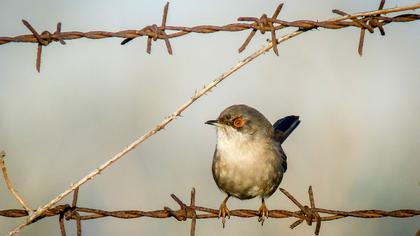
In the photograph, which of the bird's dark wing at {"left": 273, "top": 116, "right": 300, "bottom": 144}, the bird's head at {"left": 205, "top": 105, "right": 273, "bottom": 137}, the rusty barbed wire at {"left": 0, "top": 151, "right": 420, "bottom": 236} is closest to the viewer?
the rusty barbed wire at {"left": 0, "top": 151, "right": 420, "bottom": 236}

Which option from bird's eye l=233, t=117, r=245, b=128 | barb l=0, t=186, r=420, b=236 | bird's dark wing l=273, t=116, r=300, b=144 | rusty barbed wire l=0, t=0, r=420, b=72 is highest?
rusty barbed wire l=0, t=0, r=420, b=72

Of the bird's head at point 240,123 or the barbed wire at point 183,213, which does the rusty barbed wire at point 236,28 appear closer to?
the barbed wire at point 183,213

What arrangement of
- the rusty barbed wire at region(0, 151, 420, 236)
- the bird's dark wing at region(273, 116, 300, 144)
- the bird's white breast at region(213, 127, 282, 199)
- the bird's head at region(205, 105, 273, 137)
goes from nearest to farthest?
1. the rusty barbed wire at region(0, 151, 420, 236)
2. the bird's white breast at region(213, 127, 282, 199)
3. the bird's head at region(205, 105, 273, 137)
4. the bird's dark wing at region(273, 116, 300, 144)

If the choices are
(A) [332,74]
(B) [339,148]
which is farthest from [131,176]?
(A) [332,74]

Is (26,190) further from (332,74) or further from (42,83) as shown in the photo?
(332,74)

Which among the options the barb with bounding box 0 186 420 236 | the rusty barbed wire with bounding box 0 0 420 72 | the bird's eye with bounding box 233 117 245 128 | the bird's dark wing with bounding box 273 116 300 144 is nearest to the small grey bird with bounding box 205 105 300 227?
the bird's eye with bounding box 233 117 245 128

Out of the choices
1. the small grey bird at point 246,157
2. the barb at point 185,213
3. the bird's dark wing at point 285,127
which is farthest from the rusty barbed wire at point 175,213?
the bird's dark wing at point 285,127

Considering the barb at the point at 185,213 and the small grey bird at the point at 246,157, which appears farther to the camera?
the small grey bird at the point at 246,157

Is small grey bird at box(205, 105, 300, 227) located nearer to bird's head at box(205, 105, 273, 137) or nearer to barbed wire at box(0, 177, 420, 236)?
bird's head at box(205, 105, 273, 137)

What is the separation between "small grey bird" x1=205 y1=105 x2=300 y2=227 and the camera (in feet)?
23.4

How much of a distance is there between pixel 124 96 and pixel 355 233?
6.10m

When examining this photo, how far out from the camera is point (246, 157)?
7.18 meters

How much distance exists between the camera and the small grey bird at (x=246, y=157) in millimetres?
7133

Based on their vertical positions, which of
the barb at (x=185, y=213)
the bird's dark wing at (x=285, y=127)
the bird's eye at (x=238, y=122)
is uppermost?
the bird's eye at (x=238, y=122)
